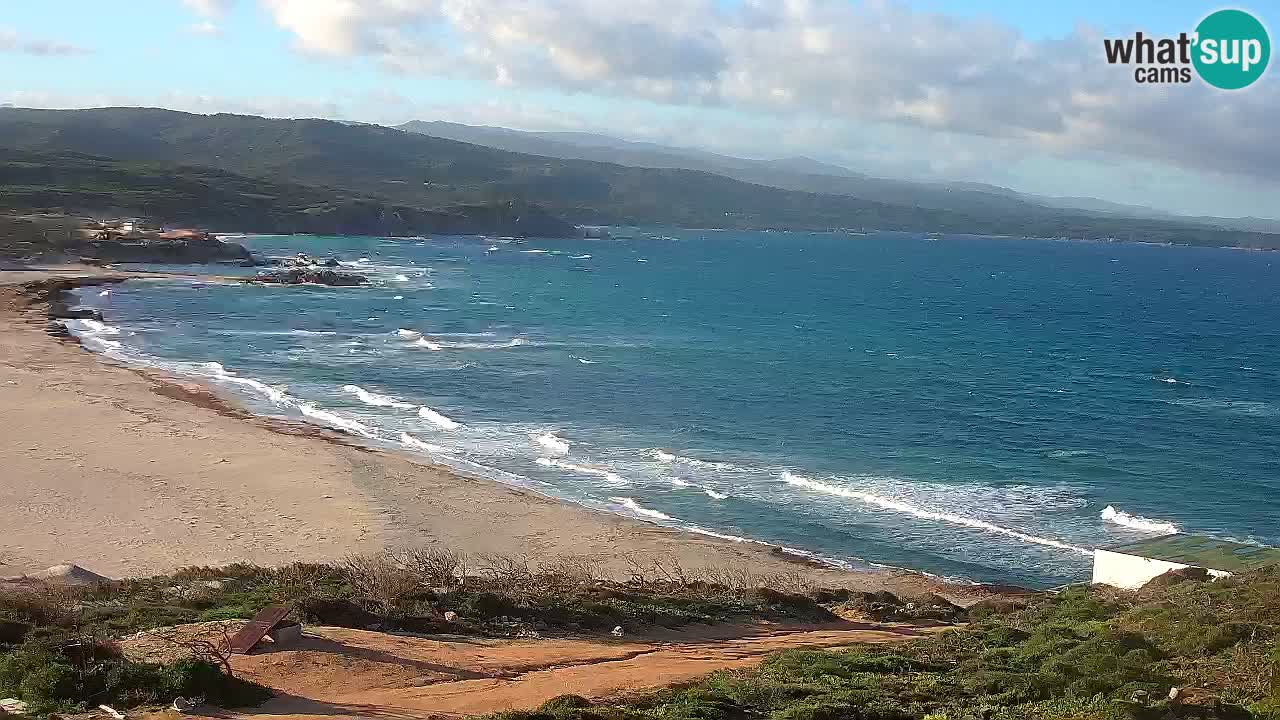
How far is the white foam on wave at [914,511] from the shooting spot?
30.6 meters

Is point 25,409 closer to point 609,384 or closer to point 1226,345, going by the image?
point 609,384

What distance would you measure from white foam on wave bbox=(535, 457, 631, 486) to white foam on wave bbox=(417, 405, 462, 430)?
592 centimetres

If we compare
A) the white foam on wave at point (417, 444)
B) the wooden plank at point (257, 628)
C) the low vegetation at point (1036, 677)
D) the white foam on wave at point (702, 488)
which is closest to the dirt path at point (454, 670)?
the wooden plank at point (257, 628)

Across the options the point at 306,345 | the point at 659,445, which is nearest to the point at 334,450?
the point at 659,445

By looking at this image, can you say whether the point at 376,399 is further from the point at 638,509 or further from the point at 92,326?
the point at 92,326

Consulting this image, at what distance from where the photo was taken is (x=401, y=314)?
76250 mm

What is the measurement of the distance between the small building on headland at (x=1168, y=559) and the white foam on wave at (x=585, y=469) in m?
15.5

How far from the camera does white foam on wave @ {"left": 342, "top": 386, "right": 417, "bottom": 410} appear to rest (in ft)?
151

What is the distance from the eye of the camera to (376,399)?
1855 inches

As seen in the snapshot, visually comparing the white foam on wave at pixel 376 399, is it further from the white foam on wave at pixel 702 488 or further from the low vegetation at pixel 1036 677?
the low vegetation at pixel 1036 677

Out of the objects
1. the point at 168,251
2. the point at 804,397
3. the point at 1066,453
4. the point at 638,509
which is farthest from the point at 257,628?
the point at 168,251

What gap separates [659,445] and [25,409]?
23932 millimetres

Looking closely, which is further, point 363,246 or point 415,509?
point 363,246

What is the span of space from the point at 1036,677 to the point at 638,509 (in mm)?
19818
